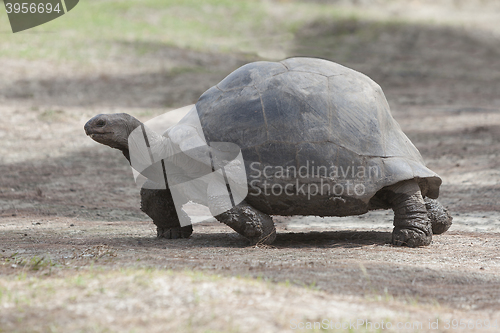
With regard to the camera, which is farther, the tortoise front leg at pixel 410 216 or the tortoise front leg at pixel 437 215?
the tortoise front leg at pixel 437 215

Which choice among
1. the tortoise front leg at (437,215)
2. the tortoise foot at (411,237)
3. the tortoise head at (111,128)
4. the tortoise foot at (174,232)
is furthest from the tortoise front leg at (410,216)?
the tortoise head at (111,128)

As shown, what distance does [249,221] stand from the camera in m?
4.98

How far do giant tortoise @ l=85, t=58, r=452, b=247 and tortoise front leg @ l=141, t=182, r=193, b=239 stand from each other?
2.11 feet

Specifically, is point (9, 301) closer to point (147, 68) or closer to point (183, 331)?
point (183, 331)

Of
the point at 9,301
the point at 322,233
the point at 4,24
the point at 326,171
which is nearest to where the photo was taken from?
the point at 9,301

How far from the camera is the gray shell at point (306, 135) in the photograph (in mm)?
4906

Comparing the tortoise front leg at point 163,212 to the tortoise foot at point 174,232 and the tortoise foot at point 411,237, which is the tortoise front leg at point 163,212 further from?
the tortoise foot at point 411,237

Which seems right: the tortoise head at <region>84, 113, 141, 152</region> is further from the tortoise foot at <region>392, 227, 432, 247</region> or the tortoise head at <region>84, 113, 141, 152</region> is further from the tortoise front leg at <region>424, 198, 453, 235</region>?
the tortoise front leg at <region>424, 198, 453, 235</region>

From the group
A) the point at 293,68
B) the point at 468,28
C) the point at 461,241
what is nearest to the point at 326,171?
the point at 293,68

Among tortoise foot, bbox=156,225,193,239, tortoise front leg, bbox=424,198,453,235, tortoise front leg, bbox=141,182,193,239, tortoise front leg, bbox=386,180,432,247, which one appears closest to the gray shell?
tortoise front leg, bbox=386,180,432,247

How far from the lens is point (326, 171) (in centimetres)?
491

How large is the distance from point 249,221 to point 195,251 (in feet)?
1.88

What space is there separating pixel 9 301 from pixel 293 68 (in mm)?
3459

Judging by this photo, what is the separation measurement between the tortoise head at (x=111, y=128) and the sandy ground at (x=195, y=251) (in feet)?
3.14
